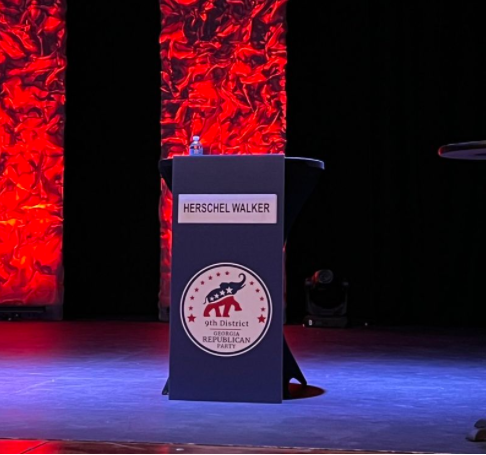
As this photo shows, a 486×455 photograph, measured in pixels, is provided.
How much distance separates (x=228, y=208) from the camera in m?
3.81

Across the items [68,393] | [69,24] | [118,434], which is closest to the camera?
[118,434]

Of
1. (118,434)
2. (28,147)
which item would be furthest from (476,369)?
(28,147)

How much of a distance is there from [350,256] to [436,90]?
1513 millimetres

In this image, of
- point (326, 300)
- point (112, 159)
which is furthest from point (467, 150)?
point (112, 159)

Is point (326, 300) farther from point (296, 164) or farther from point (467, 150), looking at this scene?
point (467, 150)

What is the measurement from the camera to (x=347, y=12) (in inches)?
A: 309

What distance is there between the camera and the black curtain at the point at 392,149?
7.61 meters

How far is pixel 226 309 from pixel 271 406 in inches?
16.6

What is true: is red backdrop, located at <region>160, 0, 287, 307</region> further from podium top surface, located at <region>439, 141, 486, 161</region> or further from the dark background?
podium top surface, located at <region>439, 141, 486, 161</region>

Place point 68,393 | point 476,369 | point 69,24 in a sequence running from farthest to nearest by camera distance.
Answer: point 69,24
point 476,369
point 68,393

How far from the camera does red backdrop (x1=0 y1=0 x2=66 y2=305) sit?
311 inches

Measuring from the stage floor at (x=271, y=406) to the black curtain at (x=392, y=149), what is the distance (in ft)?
3.85

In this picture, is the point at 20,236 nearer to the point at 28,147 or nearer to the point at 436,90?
the point at 28,147

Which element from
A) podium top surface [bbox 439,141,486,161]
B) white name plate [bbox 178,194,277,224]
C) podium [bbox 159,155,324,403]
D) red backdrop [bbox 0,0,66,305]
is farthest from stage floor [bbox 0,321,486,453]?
red backdrop [bbox 0,0,66,305]
